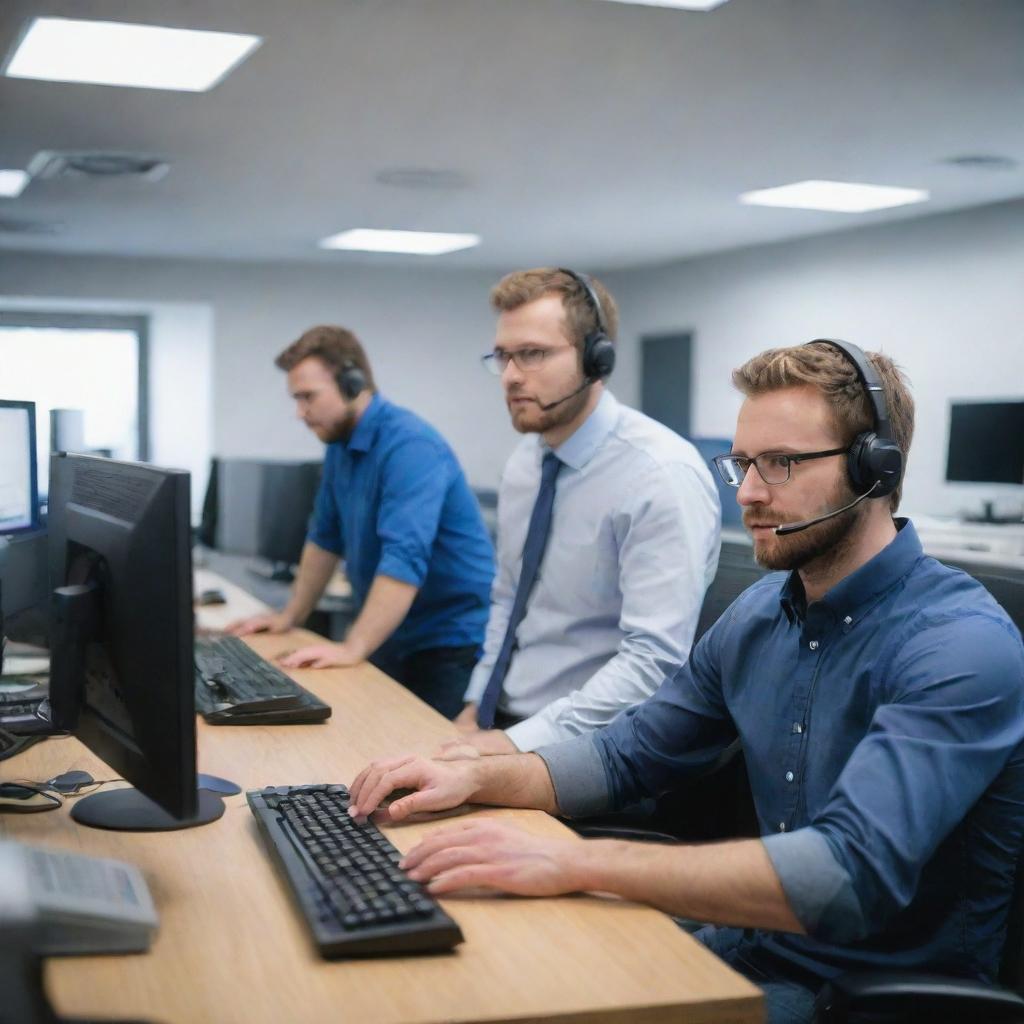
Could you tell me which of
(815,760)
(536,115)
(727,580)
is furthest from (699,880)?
(536,115)

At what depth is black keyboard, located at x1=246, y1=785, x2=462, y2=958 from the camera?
3.60 feet

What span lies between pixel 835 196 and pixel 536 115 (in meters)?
2.51

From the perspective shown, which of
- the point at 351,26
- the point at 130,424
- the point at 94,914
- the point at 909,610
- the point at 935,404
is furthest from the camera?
the point at 130,424

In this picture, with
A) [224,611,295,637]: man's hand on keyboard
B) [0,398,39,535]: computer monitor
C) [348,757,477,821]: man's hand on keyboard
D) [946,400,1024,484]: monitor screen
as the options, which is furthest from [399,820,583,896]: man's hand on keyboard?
[946,400,1024,484]: monitor screen

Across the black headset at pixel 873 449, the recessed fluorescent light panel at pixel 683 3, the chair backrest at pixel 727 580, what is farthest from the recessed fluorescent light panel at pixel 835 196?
the black headset at pixel 873 449

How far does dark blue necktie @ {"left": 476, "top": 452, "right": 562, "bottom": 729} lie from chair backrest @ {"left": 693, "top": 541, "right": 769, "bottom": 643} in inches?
14.3

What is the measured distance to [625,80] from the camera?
4.17 metres

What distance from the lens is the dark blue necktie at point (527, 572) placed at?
2.30 metres

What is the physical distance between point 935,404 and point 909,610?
20.6 feet

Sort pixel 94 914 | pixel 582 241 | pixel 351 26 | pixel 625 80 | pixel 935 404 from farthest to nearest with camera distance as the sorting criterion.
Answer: pixel 582 241, pixel 935 404, pixel 625 80, pixel 351 26, pixel 94 914

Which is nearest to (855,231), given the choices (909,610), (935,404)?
(935,404)

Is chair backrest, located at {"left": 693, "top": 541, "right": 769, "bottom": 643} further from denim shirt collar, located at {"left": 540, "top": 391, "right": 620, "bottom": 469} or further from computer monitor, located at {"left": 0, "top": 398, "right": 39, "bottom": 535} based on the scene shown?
computer monitor, located at {"left": 0, "top": 398, "right": 39, "bottom": 535}

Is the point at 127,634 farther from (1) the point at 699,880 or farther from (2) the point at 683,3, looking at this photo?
(2) the point at 683,3

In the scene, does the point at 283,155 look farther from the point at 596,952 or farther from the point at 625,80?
the point at 596,952
